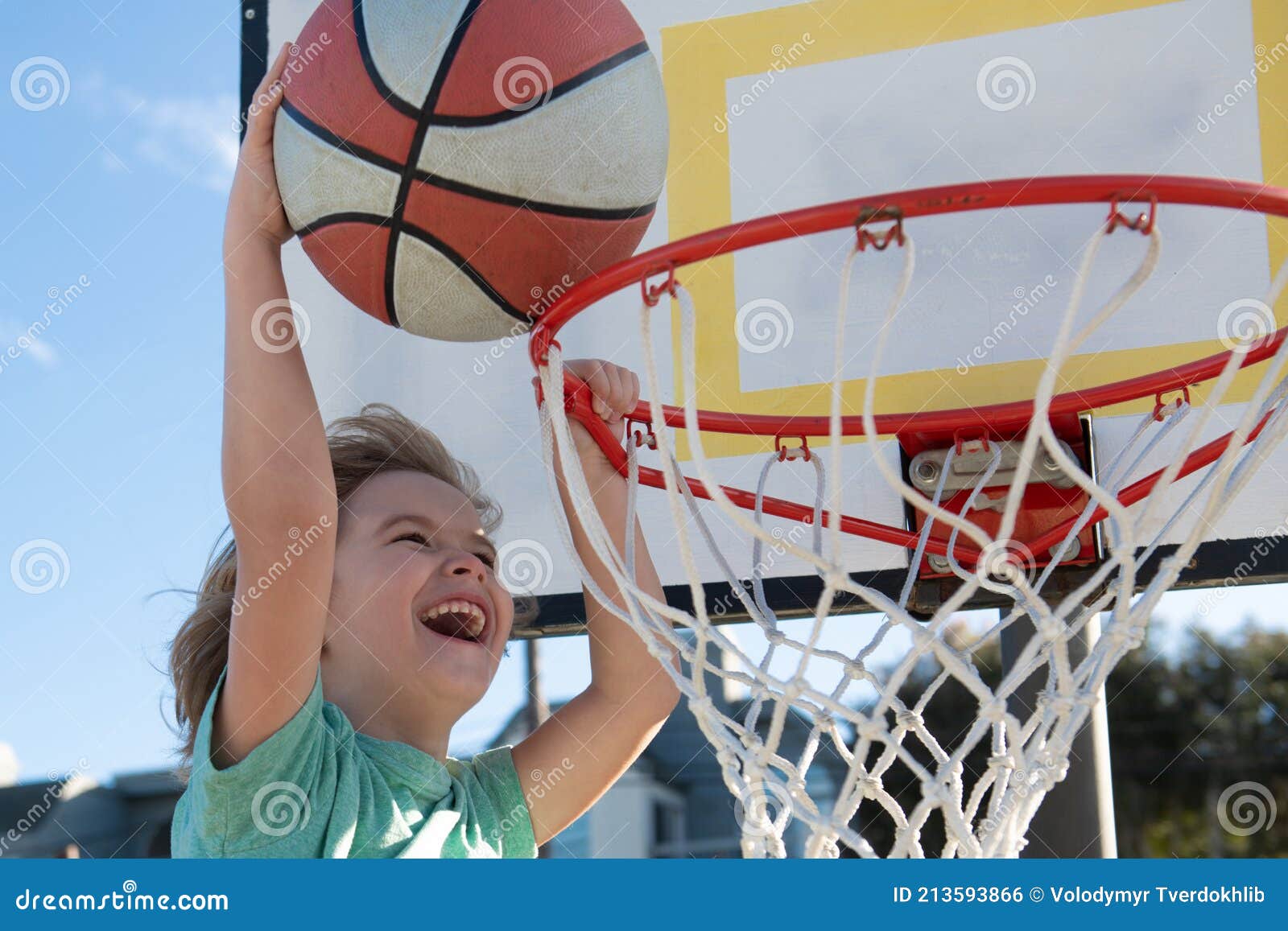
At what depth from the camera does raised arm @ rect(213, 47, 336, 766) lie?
5.35 ft

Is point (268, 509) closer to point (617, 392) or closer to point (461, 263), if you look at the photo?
point (461, 263)

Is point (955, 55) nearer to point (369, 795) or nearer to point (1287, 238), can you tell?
point (1287, 238)

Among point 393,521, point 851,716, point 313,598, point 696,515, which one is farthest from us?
point 393,521

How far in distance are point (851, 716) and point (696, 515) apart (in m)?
0.51

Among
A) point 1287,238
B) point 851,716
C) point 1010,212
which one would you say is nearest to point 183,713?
point 851,716

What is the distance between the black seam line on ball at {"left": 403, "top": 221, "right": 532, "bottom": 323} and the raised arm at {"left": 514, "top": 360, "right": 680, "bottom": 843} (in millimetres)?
248

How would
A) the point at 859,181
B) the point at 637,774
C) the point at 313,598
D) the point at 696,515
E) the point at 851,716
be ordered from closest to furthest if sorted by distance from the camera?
the point at 851,716, the point at 313,598, the point at 696,515, the point at 859,181, the point at 637,774

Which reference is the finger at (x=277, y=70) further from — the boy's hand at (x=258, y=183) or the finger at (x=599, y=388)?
the finger at (x=599, y=388)

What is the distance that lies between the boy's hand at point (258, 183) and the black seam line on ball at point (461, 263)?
0.20 metres

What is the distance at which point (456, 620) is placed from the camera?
202cm

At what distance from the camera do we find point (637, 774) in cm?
1217

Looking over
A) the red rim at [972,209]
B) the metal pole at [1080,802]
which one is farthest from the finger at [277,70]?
the metal pole at [1080,802]

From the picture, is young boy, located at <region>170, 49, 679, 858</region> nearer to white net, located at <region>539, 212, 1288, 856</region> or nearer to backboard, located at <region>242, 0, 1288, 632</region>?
backboard, located at <region>242, 0, 1288, 632</region>

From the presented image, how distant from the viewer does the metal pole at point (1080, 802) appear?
2.11m
